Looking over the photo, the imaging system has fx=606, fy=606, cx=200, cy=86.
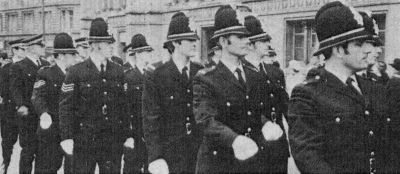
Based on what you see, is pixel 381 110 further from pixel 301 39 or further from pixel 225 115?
pixel 301 39

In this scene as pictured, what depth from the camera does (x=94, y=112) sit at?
7.43 metres

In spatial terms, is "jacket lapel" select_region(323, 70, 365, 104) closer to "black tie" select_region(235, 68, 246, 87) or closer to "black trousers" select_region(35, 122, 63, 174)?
"black tie" select_region(235, 68, 246, 87)

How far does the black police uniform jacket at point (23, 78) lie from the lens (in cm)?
954

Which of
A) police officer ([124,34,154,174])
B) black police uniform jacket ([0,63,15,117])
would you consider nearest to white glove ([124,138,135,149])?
police officer ([124,34,154,174])

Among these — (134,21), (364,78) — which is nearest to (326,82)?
(364,78)

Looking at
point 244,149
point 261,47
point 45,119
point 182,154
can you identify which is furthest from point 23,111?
point 244,149

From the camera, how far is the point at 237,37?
498cm

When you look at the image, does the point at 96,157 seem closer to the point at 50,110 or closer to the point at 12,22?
the point at 50,110

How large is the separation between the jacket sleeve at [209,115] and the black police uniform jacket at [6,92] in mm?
6928

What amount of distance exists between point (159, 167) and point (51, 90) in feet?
11.4

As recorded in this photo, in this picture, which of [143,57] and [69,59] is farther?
[143,57]

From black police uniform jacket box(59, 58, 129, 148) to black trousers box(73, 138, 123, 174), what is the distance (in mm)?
28

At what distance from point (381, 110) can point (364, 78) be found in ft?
0.79

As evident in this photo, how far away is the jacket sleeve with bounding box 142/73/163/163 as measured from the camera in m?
5.72
